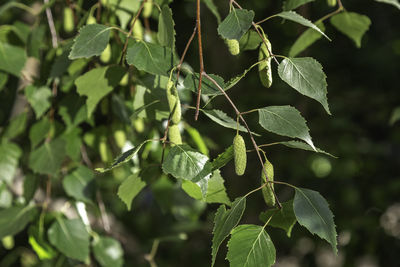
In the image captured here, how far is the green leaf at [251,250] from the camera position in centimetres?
64

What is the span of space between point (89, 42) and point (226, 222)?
324 millimetres

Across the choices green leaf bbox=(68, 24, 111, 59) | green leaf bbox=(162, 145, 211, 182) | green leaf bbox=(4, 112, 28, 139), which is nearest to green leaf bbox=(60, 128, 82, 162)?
green leaf bbox=(4, 112, 28, 139)

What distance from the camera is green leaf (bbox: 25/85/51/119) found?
102cm

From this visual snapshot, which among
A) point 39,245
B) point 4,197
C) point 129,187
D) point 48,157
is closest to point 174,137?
point 129,187

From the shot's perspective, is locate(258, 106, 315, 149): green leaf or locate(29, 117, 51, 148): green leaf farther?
locate(29, 117, 51, 148): green leaf

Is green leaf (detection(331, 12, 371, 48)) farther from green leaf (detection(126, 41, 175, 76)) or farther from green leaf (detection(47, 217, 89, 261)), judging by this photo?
green leaf (detection(47, 217, 89, 261))

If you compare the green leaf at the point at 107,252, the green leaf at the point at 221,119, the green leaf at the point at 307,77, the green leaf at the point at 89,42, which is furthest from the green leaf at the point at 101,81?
the green leaf at the point at 107,252

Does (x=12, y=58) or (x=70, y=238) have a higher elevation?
(x=12, y=58)

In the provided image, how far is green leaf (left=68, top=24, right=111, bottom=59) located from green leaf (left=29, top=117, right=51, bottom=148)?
0.36 metres

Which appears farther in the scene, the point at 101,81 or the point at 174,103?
the point at 101,81

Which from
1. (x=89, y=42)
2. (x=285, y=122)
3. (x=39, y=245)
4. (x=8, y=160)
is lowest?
(x=39, y=245)

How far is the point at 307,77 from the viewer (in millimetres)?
664

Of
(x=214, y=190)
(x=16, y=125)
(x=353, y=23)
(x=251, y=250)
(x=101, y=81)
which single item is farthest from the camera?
(x=16, y=125)

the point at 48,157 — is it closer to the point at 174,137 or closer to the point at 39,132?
the point at 39,132
